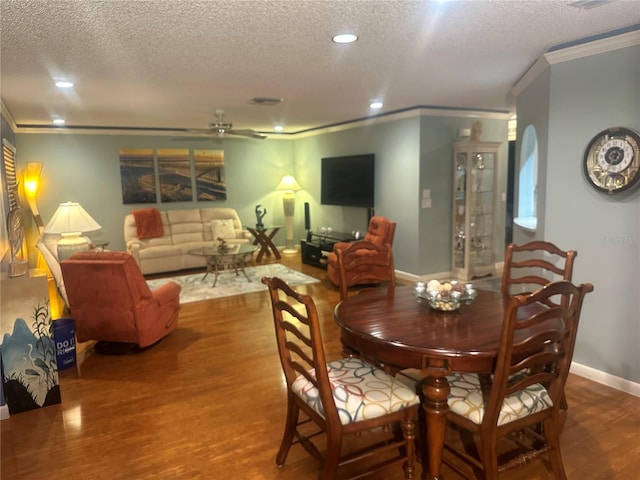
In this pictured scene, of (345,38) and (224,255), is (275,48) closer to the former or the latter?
(345,38)

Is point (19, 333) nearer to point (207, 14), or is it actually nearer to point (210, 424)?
point (210, 424)

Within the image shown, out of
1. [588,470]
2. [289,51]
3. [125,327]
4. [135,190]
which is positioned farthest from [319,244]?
[588,470]

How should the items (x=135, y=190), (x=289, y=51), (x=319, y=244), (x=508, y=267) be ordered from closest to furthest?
(x=508, y=267) < (x=289, y=51) < (x=319, y=244) < (x=135, y=190)

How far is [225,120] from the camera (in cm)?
639

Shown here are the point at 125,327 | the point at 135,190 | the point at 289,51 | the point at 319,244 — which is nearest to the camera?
the point at 289,51

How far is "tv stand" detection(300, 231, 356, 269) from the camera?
22.3 feet

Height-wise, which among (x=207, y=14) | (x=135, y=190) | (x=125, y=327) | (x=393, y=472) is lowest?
Result: (x=393, y=472)

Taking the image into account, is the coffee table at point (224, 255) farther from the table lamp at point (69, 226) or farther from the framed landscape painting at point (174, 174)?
the framed landscape painting at point (174, 174)

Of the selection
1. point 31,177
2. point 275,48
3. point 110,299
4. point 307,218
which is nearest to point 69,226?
point 110,299

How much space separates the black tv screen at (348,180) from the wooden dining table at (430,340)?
14.3 feet

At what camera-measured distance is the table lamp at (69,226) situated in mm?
4836

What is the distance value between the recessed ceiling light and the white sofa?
461 centimetres

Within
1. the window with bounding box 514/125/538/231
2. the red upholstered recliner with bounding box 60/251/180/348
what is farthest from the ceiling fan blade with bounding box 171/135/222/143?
the window with bounding box 514/125/538/231

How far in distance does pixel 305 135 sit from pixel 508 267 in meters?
6.11
